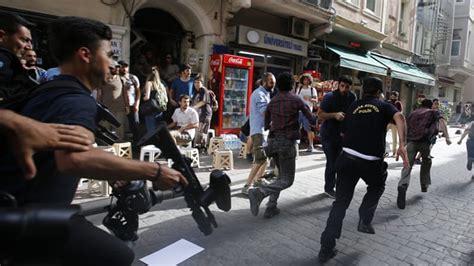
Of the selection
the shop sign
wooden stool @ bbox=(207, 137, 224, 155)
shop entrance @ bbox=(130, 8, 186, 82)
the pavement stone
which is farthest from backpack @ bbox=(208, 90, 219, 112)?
the pavement stone

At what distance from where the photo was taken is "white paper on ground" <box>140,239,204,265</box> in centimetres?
294

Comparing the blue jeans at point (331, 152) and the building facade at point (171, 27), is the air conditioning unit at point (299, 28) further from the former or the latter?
the blue jeans at point (331, 152)

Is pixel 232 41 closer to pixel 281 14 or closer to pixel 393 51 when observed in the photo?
pixel 281 14

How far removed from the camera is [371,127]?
11.1 feet

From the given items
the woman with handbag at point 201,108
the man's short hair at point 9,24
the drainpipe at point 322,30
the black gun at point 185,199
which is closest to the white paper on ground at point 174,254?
the black gun at point 185,199

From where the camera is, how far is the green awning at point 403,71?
15.3 meters

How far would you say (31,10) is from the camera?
20.3 feet

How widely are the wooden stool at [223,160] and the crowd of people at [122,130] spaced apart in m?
0.65

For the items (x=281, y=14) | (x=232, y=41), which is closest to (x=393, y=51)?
(x=281, y=14)

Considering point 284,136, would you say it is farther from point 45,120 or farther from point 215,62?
point 215,62

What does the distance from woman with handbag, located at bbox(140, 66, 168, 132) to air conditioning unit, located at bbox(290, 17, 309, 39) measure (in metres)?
6.04

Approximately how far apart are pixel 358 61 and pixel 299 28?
3.03 m

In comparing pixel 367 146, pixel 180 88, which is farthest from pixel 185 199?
pixel 180 88

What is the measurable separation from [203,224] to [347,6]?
1370 cm
